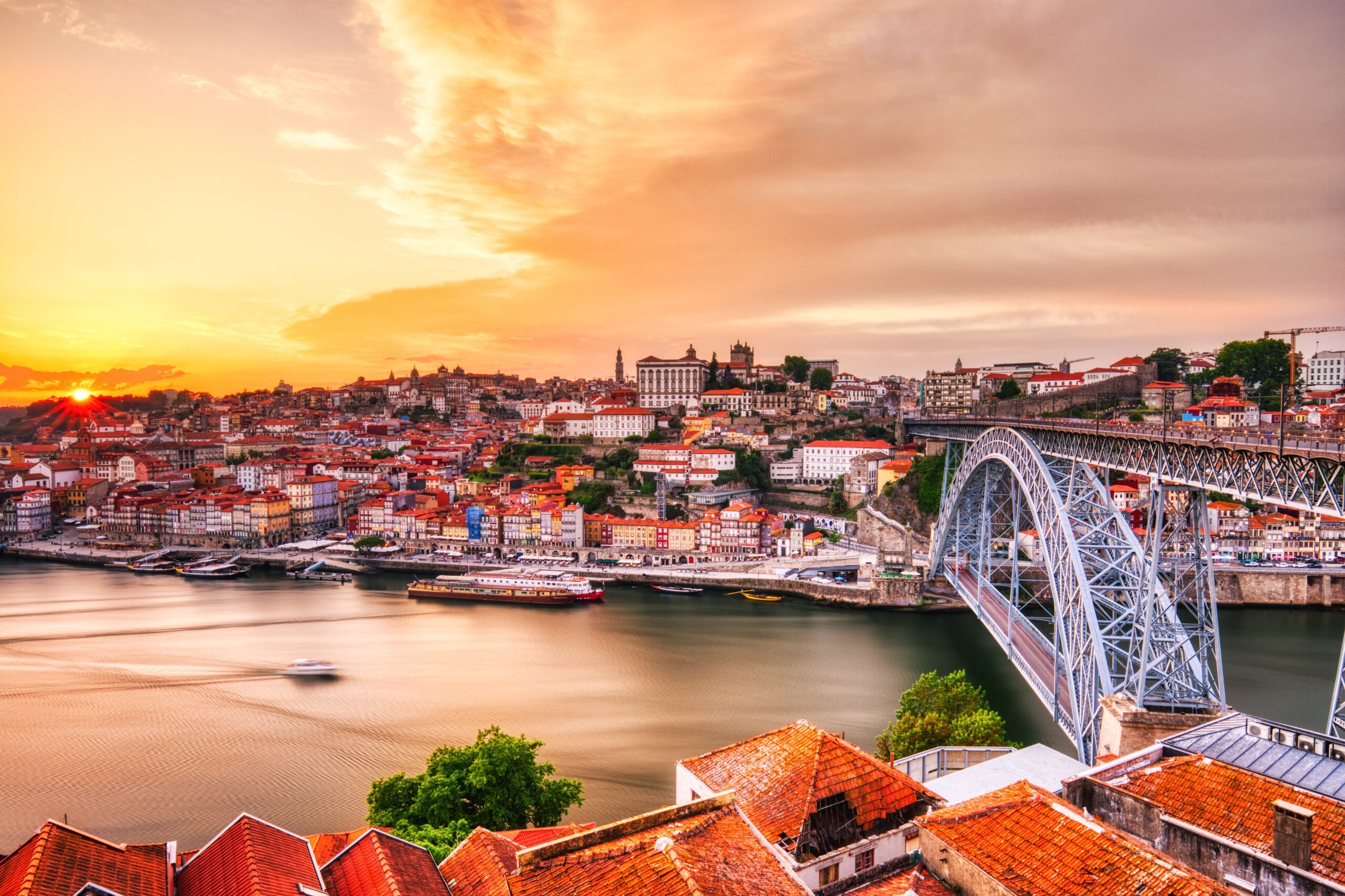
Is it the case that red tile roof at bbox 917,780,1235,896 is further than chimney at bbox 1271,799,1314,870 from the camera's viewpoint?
No

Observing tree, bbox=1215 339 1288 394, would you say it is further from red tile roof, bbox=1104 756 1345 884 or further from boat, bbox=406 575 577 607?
red tile roof, bbox=1104 756 1345 884

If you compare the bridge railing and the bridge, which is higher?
the bridge railing

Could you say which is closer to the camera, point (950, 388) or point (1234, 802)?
point (1234, 802)

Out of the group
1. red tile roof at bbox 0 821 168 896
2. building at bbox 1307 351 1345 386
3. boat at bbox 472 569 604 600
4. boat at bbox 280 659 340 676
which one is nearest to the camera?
red tile roof at bbox 0 821 168 896

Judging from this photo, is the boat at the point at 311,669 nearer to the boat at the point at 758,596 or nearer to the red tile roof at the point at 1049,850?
the boat at the point at 758,596

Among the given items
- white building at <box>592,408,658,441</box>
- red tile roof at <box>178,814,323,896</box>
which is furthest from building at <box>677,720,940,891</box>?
white building at <box>592,408,658,441</box>

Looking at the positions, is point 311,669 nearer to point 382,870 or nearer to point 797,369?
point 382,870

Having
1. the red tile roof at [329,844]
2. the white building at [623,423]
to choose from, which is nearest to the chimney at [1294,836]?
the red tile roof at [329,844]

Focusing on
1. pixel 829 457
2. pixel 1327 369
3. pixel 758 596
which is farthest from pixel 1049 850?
pixel 1327 369
